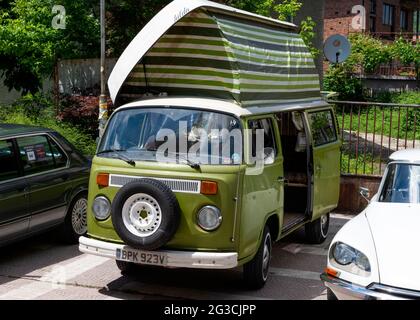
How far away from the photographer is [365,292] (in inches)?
181

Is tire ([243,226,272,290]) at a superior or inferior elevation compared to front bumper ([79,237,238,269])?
inferior

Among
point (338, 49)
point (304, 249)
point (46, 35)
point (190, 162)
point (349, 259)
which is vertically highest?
point (46, 35)

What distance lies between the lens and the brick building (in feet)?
110

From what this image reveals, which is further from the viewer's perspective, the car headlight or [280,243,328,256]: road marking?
[280,243,328,256]: road marking

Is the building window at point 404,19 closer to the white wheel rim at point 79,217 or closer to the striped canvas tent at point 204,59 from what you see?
the striped canvas tent at point 204,59

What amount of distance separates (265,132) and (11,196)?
3.04m

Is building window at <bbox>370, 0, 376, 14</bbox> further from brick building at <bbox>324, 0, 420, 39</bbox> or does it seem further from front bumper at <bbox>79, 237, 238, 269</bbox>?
front bumper at <bbox>79, 237, 238, 269</bbox>

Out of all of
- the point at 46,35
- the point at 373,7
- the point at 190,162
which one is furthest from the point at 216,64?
the point at 373,7

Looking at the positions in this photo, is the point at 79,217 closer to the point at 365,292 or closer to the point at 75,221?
the point at 75,221

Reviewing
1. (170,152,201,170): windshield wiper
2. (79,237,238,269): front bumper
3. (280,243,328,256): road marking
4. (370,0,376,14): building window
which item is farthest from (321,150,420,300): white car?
(370,0,376,14): building window

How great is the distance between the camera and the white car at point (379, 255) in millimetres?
4543

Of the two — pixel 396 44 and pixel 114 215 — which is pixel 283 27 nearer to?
pixel 114 215

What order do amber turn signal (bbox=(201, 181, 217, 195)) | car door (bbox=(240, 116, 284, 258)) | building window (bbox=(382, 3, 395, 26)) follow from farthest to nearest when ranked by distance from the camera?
building window (bbox=(382, 3, 395, 26)) → car door (bbox=(240, 116, 284, 258)) → amber turn signal (bbox=(201, 181, 217, 195))
